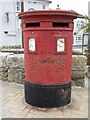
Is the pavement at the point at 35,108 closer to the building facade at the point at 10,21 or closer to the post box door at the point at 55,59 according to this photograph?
the post box door at the point at 55,59

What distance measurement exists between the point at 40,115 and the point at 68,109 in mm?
540

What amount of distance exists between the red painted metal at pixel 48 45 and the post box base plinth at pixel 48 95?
0.09 m

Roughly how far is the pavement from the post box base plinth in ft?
0.29

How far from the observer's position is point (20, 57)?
5074mm

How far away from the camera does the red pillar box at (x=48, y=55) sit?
3367mm

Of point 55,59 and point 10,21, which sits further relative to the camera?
point 10,21

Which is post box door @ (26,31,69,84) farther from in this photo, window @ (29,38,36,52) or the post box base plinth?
the post box base plinth

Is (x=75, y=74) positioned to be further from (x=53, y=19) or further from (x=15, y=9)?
(x=15, y=9)

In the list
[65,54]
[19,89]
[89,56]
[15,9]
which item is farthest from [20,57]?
[15,9]

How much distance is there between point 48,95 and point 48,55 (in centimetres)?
68

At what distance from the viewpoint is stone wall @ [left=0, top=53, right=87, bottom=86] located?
4809 millimetres

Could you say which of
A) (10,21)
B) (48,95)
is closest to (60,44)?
(48,95)

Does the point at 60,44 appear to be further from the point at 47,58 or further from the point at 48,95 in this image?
the point at 48,95

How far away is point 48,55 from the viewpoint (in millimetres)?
3434
